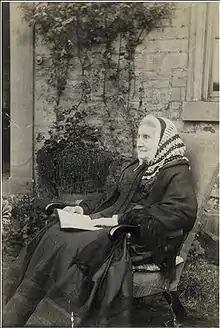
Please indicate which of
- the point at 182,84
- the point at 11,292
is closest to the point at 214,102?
the point at 182,84

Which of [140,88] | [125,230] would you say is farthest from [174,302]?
[140,88]

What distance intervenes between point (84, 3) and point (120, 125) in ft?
1.64

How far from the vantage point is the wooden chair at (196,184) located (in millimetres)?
2488

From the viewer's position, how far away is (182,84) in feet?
8.04

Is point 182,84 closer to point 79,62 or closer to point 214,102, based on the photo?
point 214,102

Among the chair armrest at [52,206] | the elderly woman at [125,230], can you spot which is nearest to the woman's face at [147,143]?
the elderly woman at [125,230]

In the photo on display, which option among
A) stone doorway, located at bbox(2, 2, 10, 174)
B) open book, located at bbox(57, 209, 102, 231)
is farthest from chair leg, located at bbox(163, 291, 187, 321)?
stone doorway, located at bbox(2, 2, 10, 174)

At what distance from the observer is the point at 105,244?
8.10ft

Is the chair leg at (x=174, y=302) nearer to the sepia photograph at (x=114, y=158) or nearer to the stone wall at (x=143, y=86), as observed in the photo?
the sepia photograph at (x=114, y=158)

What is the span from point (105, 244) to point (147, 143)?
0.44 meters

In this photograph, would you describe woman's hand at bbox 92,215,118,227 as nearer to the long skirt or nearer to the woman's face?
the long skirt

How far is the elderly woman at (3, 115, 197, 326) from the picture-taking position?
2.47m

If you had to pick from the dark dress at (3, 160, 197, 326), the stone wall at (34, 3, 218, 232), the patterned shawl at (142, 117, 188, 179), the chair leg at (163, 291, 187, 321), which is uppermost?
the stone wall at (34, 3, 218, 232)

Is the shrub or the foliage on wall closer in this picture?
the foliage on wall
